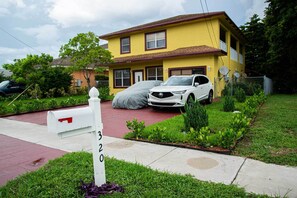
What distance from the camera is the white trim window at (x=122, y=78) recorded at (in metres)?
19.3

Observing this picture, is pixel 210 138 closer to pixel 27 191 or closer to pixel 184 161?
pixel 184 161

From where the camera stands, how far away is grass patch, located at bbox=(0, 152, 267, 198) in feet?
9.35

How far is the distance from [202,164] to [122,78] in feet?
53.5

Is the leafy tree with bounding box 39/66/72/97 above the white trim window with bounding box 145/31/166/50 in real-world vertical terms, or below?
below

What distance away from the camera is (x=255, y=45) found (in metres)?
27.7

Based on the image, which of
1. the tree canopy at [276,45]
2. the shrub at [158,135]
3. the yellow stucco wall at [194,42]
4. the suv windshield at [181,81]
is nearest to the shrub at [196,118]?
the shrub at [158,135]

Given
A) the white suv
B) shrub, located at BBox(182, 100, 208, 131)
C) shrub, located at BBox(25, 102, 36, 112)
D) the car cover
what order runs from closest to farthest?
shrub, located at BBox(182, 100, 208, 131)
the white suv
shrub, located at BBox(25, 102, 36, 112)
the car cover

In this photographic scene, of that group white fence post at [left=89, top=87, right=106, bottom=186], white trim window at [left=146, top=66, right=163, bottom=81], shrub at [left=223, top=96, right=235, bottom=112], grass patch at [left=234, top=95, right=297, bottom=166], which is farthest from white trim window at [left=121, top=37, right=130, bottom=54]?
white fence post at [left=89, top=87, right=106, bottom=186]

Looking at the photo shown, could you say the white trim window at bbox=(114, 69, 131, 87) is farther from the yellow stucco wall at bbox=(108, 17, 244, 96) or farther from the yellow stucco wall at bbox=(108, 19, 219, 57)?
the yellow stucco wall at bbox=(108, 19, 219, 57)

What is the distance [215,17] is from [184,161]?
1324 cm

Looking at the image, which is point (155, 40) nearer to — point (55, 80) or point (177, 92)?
point (177, 92)

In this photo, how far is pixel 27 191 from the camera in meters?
2.93

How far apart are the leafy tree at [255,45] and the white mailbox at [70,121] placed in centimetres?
2797

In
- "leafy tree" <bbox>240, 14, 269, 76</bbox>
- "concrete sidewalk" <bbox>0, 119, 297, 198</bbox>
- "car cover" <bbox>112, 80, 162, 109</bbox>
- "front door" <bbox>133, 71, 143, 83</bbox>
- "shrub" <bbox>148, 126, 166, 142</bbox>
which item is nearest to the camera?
"concrete sidewalk" <bbox>0, 119, 297, 198</bbox>
